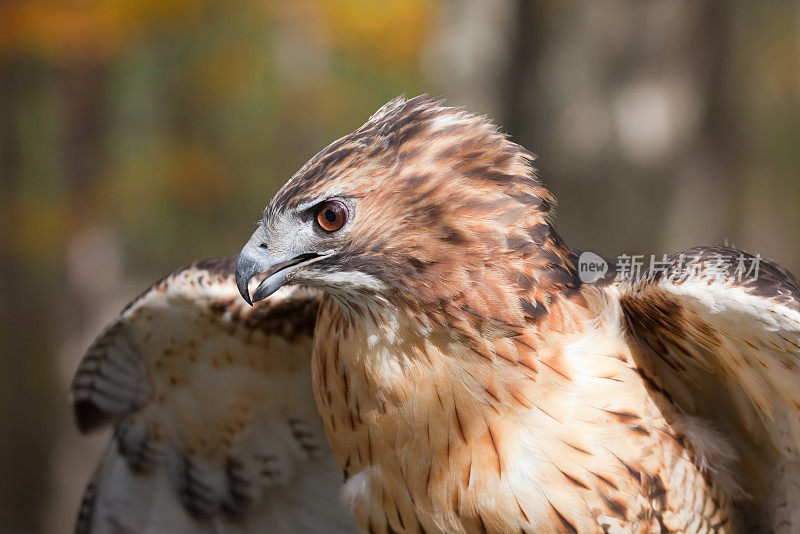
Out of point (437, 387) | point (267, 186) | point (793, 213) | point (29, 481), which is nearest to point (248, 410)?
point (437, 387)

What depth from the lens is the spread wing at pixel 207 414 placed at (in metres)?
3.09

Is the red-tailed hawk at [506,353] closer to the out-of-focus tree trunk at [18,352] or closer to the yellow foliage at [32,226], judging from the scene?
the yellow foliage at [32,226]

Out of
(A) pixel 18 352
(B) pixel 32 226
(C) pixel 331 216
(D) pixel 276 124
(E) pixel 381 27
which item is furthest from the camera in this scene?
(D) pixel 276 124

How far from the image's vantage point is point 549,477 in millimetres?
2301

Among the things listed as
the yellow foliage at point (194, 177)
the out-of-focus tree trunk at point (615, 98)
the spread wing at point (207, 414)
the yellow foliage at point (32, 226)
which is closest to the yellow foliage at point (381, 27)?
the yellow foliage at point (194, 177)

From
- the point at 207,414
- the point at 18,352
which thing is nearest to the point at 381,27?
the point at 18,352

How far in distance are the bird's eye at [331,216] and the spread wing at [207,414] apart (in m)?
0.83

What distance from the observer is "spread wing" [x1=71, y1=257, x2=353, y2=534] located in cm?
309

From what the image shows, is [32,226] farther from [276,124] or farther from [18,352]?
[276,124]

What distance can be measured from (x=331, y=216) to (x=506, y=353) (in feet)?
1.98

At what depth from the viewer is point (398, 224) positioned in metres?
2.21

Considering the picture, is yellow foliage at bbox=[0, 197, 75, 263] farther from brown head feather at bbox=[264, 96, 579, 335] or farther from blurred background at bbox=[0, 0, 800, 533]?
brown head feather at bbox=[264, 96, 579, 335]

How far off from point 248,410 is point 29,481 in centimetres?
1182

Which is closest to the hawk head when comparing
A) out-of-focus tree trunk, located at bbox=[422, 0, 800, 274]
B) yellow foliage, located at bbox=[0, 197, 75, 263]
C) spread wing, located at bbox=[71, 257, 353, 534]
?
spread wing, located at bbox=[71, 257, 353, 534]
